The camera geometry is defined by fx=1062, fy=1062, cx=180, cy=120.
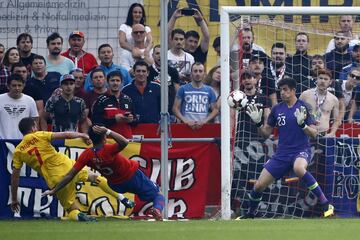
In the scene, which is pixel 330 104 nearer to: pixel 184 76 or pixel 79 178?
pixel 184 76

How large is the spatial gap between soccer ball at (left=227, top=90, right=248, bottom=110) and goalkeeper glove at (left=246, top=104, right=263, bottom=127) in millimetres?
710

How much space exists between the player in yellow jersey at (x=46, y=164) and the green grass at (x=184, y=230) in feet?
1.44

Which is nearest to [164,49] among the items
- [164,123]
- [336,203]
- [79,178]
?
[164,123]

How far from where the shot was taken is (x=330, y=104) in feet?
53.6

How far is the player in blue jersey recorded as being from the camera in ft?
51.7

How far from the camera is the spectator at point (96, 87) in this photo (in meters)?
16.7

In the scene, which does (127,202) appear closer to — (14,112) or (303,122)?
(14,112)

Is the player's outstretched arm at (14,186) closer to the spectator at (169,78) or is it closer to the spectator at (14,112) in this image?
the spectator at (14,112)

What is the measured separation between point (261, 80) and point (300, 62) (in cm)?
69

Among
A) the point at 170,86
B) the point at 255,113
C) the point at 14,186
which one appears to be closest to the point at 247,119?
the point at 255,113

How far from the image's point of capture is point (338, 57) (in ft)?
54.6

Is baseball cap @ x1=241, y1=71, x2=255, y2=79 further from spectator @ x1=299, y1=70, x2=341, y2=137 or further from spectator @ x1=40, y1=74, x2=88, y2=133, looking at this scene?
spectator @ x1=40, y1=74, x2=88, y2=133

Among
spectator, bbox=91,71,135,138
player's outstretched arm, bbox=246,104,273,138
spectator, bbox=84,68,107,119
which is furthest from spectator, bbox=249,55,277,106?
spectator, bbox=84,68,107,119

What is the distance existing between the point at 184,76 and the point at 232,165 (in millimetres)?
2261
